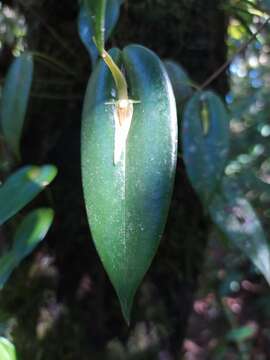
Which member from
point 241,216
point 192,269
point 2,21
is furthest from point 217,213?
point 2,21

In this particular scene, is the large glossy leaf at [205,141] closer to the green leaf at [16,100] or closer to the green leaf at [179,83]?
the green leaf at [179,83]

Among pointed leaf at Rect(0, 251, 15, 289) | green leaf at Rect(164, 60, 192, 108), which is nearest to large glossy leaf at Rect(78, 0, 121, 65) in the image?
green leaf at Rect(164, 60, 192, 108)

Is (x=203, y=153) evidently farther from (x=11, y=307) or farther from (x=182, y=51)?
(x=11, y=307)

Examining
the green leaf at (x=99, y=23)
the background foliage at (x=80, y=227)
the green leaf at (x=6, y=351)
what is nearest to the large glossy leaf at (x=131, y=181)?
the green leaf at (x=99, y=23)

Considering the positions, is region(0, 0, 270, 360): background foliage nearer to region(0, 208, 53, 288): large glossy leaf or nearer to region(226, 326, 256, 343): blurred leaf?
region(0, 208, 53, 288): large glossy leaf

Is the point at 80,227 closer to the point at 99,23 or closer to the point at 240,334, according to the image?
the point at 99,23

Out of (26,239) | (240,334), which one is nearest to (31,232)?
(26,239)
